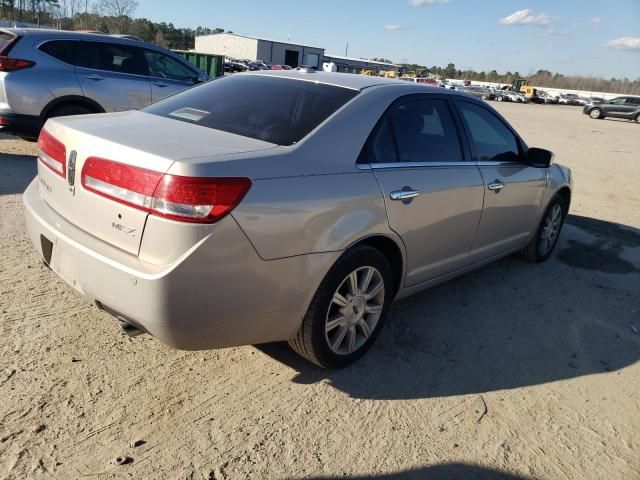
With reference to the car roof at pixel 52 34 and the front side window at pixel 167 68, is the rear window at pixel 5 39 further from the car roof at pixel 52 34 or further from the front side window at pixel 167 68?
the front side window at pixel 167 68

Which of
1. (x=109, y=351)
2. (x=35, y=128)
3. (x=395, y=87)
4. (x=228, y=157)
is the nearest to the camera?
(x=228, y=157)

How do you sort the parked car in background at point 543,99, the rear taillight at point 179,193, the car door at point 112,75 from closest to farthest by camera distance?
the rear taillight at point 179,193, the car door at point 112,75, the parked car in background at point 543,99

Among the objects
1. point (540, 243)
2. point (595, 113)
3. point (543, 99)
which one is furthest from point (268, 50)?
point (540, 243)

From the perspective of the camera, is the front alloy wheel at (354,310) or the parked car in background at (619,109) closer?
the front alloy wheel at (354,310)

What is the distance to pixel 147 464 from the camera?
230cm

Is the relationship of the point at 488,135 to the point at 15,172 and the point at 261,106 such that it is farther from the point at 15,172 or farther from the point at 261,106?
the point at 15,172

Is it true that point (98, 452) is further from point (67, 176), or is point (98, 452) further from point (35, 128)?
point (35, 128)

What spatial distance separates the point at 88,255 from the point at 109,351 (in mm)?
841

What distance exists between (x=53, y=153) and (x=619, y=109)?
134 feet

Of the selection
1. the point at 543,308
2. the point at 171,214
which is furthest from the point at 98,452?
the point at 543,308

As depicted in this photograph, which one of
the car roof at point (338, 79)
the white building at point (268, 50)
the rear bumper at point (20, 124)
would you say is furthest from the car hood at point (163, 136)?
the white building at point (268, 50)

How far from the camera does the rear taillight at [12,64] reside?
22.5 ft

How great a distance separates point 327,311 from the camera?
113 inches

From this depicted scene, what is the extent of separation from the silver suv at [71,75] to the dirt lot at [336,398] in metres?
3.51
